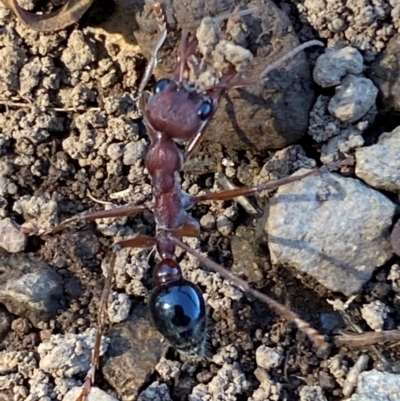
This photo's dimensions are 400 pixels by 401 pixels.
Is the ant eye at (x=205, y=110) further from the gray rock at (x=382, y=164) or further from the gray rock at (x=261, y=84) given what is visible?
the gray rock at (x=382, y=164)

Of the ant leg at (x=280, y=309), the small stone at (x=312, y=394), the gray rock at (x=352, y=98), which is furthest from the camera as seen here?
the gray rock at (x=352, y=98)

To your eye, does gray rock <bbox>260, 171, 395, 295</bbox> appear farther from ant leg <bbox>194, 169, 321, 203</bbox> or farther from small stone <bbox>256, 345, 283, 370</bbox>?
small stone <bbox>256, 345, 283, 370</bbox>

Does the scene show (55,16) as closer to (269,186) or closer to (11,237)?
(11,237)

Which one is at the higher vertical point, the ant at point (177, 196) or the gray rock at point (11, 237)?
the ant at point (177, 196)

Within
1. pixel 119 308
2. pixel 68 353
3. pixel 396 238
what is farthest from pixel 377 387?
pixel 68 353

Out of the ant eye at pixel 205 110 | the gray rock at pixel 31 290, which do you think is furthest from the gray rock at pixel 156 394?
the ant eye at pixel 205 110
